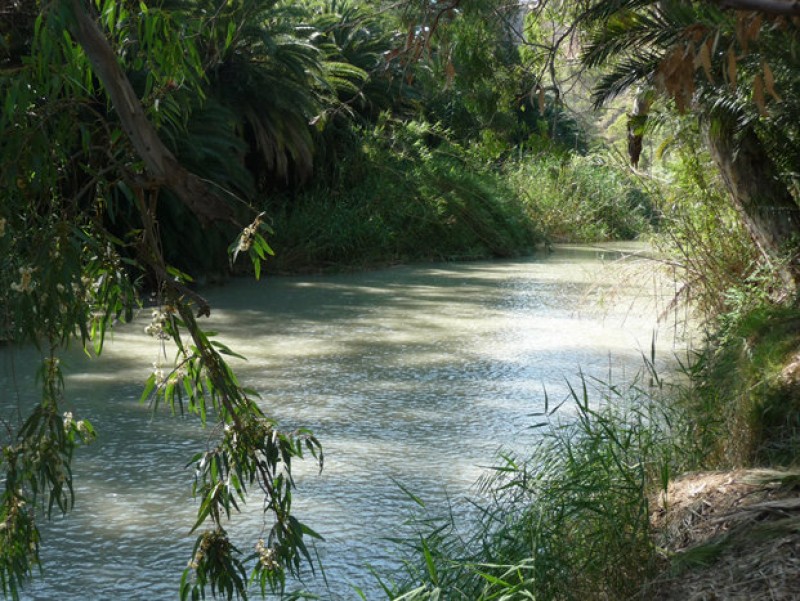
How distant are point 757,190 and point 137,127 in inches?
212

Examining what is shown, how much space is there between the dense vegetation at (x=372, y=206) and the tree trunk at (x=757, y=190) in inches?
0.6

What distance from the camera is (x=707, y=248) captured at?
7531 mm

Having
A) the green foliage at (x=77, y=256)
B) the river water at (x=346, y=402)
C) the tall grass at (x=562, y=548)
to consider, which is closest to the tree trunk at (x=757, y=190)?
the river water at (x=346, y=402)

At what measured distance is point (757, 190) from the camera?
6.95 meters

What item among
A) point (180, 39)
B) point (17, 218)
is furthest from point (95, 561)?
point (180, 39)

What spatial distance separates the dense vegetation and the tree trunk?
2cm

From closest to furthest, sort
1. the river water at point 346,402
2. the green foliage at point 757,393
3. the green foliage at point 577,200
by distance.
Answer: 1. the river water at point 346,402
2. the green foliage at point 757,393
3. the green foliage at point 577,200

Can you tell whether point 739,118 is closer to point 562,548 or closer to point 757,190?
point 757,190

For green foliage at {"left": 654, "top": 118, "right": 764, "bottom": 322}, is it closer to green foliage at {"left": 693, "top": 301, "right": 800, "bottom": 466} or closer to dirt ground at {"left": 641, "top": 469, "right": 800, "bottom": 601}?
green foliage at {"left": 693, "top": 301, "right": 800, "bottom": 466}

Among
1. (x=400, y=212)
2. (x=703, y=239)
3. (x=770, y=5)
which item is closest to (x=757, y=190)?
(x=703, y=239)

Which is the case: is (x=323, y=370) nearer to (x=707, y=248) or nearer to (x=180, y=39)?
(x=707, y=248)

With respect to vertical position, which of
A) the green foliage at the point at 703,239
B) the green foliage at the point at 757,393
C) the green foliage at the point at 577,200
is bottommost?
the green foliage at the point at 757,393

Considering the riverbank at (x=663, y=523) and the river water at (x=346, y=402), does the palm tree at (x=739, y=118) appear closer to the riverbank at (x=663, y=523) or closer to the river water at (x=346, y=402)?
the river water at (x=346, y=402)

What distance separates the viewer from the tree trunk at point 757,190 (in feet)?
22.5
